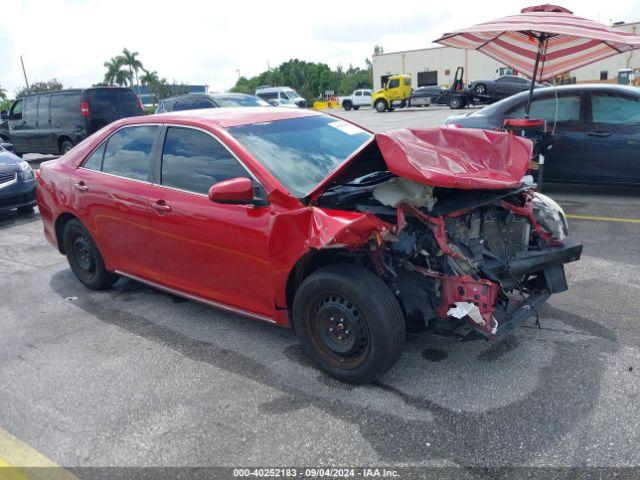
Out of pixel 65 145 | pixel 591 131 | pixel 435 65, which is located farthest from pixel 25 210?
pixel 435 65

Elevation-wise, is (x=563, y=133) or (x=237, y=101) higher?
(x=237, y=101)

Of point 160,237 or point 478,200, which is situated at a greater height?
point 478,200

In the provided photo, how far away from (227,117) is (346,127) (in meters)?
1.04

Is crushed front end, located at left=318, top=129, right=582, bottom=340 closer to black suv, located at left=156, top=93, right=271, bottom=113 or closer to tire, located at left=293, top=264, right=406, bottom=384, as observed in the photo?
tire, located at left=293, top=264, right=406, bottom=384

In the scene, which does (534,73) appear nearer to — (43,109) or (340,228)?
(340,228)

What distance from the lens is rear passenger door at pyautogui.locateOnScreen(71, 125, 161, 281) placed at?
4137mm

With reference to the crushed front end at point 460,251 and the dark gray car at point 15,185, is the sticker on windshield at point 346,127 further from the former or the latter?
the dark gray car at point 15,185

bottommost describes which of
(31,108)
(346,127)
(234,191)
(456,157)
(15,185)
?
(15,185)

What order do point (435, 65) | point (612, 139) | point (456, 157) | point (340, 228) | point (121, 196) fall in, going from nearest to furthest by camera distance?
point (340, 228), point (456, 157), point (121, 196), point (612, 139), point (435, 65)

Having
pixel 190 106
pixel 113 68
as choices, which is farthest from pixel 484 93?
pixel 113 68

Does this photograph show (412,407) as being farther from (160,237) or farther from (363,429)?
(160,237)

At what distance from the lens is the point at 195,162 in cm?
381

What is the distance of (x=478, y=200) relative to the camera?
3297 mm

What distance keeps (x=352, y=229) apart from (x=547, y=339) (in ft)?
5.57
